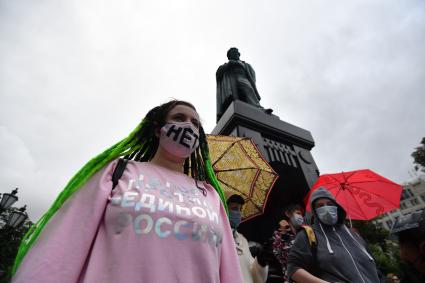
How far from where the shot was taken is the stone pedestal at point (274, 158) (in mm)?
4723

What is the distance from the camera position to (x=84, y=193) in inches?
41.1

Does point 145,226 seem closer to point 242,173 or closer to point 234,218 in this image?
point 234,218

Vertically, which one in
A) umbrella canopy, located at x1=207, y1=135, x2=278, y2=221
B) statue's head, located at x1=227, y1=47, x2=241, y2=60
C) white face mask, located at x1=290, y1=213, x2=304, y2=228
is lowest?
white face mask, located at x1=290, y1=213, x2=304, y2=228

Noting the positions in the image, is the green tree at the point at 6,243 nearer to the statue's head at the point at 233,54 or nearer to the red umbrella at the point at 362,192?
the red umbrella at the point at 362,192

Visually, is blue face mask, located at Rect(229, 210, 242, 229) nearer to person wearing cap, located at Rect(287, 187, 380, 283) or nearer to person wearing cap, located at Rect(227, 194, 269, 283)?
person wearing cap, located at Rect(227, 194, 269, 283)

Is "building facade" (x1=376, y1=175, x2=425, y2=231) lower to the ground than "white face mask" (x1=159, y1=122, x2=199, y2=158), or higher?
higher

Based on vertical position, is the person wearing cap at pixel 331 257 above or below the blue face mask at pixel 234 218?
below

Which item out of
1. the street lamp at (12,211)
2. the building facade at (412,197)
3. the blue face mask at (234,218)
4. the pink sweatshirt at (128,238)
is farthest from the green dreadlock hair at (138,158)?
the building facade at (412,197)

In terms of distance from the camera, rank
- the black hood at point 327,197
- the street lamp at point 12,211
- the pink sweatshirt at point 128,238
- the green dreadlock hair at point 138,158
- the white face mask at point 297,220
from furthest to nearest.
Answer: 1. the street lamp at point 12,211
2. the white face mask at point 297,220
3. the black hood at point 327,197
4. the green dreadlock hair at point 138,158
5. the pink sweatshirt at point 128,238

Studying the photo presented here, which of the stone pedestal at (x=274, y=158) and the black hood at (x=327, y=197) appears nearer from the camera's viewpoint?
the black hood at (x=327, y=197)

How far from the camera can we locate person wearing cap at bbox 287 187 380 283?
6.10 ft

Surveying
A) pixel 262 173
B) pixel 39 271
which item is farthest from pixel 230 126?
pixel 39 271

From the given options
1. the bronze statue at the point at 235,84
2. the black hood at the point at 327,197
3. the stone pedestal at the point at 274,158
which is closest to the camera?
the black hood at the point at 327,197

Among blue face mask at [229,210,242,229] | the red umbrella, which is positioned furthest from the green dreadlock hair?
the red umbrella
